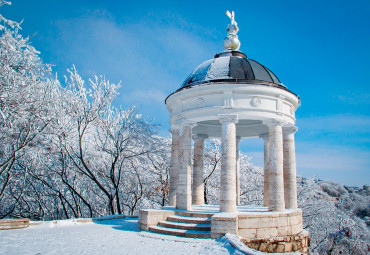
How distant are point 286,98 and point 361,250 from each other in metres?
13.8

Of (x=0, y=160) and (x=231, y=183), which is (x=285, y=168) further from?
(x=0, y=160)

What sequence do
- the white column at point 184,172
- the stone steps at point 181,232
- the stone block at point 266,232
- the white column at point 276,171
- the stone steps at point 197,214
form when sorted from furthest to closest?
the white column at point 184,172 → the white column at point 276,171 → the stone steps at point 197,214 → the stone block at point 266,232 → the stone steps at point 181,232

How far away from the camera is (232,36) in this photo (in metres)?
18.6

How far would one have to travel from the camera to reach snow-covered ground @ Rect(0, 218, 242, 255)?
9.20 meters

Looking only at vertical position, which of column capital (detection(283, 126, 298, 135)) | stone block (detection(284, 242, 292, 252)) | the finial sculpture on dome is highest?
the finial sculpture on dome

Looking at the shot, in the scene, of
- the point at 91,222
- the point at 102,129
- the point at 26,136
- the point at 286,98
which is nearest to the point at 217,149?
the point at 102,129

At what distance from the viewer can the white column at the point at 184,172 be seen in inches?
579

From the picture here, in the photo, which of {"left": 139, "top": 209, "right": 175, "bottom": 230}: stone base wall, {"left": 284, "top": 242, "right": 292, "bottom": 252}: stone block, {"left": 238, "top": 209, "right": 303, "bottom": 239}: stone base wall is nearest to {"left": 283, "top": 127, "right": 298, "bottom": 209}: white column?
{"left": 238, "top": 209, "right": 303, "bottom": 239}: stone base wall

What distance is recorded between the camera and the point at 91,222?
1538 centimetres

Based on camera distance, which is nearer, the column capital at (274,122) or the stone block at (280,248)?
the stone block at (280,248)

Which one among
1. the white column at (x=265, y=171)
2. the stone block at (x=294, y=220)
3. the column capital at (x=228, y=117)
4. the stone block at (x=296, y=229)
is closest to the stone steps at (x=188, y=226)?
the stone block at (x=294, y=220)

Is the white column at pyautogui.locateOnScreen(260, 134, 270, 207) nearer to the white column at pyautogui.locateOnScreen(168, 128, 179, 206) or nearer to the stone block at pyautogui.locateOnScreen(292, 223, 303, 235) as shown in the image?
the stone block at pyautogui.locateOnScreen(292, 223, 303, 235)

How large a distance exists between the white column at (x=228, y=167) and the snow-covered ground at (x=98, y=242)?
2617 millimetres

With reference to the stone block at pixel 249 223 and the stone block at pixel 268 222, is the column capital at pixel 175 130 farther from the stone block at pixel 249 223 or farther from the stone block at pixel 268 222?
the stone block at pixel 268 222
